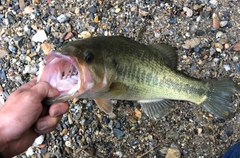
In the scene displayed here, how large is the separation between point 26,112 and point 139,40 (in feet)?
5.30

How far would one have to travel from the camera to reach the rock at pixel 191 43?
330 centimetres

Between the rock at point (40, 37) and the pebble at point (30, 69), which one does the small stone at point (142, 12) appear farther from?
the pebble at point (30, 69)

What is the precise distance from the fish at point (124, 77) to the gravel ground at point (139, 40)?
43cm

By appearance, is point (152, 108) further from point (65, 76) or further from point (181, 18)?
point (181, 18)

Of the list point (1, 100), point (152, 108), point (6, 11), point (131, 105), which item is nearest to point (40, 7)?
point (6, 11)

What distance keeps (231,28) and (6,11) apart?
2.08 m

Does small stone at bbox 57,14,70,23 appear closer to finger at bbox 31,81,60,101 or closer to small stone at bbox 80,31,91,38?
small stone at bbox 80,31,91,38

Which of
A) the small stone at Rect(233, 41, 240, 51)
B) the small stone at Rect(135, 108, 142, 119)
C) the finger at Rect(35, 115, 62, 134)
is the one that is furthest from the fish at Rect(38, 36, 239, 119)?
the small stone at Rect(233, 41, 240, 51)

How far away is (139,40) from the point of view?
3.36 m

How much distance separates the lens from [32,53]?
3355mm

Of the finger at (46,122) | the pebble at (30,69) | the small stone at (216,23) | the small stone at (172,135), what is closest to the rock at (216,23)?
the small stone at (216,23)

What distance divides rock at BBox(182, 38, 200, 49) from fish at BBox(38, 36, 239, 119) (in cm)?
73

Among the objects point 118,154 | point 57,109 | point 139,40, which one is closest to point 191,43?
point 139,40

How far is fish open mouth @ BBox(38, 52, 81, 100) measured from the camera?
198 cm
